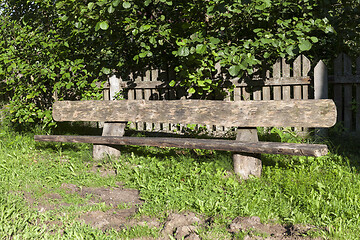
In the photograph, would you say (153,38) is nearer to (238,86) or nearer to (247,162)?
(238,86)

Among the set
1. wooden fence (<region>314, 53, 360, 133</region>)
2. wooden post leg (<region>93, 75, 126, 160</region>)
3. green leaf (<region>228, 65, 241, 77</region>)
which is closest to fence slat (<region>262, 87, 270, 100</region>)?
wooden fence (<region>314, 53, 360, 133</region>)

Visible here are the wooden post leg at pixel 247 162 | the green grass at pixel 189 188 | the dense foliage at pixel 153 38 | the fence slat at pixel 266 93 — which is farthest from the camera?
the fence slat at pixel 266 93

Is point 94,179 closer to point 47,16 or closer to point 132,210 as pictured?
point 132,210

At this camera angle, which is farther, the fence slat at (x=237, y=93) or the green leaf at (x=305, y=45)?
the fence slat at (x=237, y=93)

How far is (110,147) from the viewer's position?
477 cm

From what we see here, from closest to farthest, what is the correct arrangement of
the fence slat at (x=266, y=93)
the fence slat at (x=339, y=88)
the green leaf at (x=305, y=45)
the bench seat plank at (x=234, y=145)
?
the bench seat plank at (x=234, y=145)
the green leaf at (x=305, y=45)
the fence slat at (x=339, y=88)
the fence slat at (x=266, y=93)

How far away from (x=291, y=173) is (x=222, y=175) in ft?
2.39

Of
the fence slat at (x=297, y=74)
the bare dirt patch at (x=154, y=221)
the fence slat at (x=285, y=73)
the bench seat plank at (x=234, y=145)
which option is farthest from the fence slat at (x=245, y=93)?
the bare dirt patch at (x=154, y=221)

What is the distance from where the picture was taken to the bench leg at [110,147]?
4.77 meters

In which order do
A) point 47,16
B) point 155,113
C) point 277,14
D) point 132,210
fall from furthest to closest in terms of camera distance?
point 47,16, point 277,14, point 155,113, point 132,210

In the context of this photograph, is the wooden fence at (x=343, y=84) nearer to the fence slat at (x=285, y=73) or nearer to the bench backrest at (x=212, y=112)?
the fence slat at (x=285, y=73)

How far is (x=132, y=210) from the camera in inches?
129

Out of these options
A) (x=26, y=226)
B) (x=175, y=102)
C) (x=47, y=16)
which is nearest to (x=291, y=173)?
(x=175, y=102)

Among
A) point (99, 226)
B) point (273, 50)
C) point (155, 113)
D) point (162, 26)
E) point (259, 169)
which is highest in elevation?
point (162, 26)
